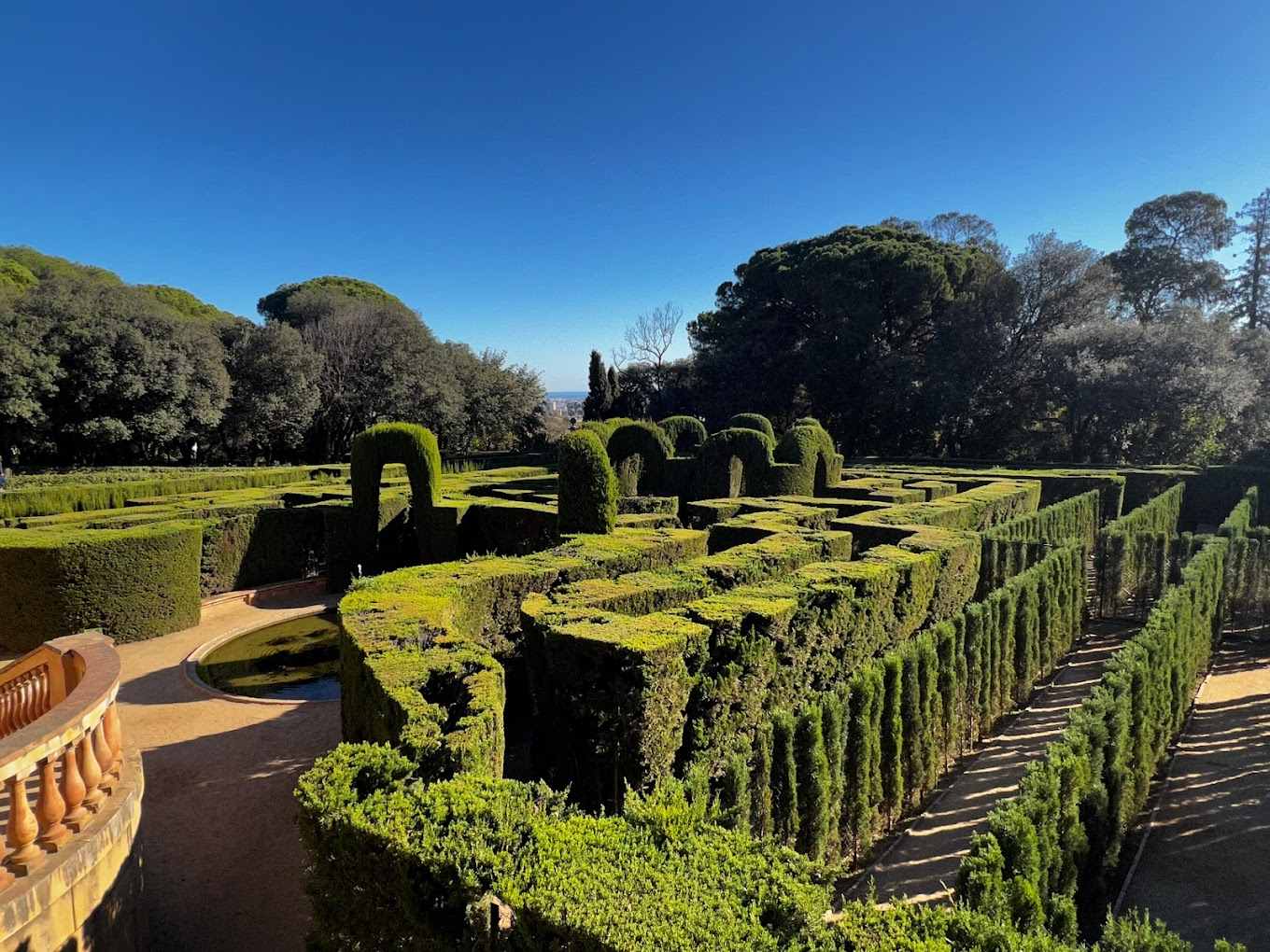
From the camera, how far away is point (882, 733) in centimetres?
590

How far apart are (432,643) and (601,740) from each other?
173 cm

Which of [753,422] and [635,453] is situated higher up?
[753,422]

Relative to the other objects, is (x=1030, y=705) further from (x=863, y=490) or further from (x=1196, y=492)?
(x=1196, y=492)

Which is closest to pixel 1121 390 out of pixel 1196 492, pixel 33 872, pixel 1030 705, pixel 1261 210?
pixel 1196 492

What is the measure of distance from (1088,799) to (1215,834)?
2271 mm

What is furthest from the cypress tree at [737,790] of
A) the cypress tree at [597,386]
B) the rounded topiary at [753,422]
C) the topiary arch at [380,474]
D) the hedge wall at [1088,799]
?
the cypress tree at [597,386]

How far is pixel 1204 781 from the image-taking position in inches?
267

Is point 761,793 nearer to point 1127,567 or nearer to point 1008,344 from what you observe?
point 1127,567

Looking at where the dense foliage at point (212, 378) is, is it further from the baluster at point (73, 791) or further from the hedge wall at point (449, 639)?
the baluster at point (73, 791)

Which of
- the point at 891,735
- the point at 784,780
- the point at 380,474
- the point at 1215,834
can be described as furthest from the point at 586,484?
the point at 1215,834

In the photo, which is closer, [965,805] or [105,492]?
[965,805]

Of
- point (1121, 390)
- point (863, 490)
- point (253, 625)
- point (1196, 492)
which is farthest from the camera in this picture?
point (1121, 390)

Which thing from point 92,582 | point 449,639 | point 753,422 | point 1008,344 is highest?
point 1008,344

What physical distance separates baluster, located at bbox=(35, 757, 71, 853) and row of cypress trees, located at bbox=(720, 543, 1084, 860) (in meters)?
3.88
